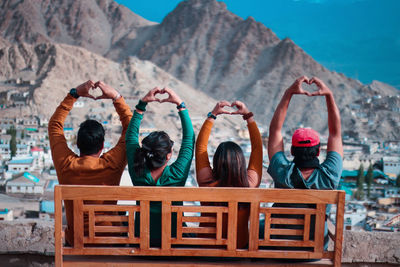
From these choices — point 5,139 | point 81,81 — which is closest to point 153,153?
point 5,139

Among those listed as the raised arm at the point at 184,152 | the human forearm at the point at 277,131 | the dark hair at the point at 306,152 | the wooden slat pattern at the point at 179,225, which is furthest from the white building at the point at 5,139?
the dark hair at the point at 306,152

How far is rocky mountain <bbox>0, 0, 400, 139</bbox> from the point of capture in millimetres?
55375

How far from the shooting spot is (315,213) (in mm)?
2041

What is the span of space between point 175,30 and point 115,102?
82.3 metres

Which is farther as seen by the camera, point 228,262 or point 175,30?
point 175,30

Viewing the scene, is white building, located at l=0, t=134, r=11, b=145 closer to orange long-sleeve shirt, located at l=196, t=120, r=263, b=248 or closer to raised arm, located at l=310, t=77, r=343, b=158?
orange long-sleeve shirt, located at l=196, t=120, r=263, b=248

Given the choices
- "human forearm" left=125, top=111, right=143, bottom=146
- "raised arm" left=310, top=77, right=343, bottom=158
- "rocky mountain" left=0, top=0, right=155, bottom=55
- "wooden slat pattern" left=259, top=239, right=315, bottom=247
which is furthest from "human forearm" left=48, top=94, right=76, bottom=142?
"rocky mountain" left=0, top=0, right=155, bottom=55

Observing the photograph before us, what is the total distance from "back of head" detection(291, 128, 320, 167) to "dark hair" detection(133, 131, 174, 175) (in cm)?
72

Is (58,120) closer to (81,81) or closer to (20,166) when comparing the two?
(20,166)

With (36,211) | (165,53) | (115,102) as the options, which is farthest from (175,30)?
(115,102)

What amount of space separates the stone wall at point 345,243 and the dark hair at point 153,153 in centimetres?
123

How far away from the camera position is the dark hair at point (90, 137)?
234 centimetres

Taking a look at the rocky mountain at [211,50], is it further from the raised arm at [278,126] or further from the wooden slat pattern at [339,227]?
the wooden slat pattern at [339,227]

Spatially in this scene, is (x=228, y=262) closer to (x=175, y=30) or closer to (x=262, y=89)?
(x=262, y=89)
